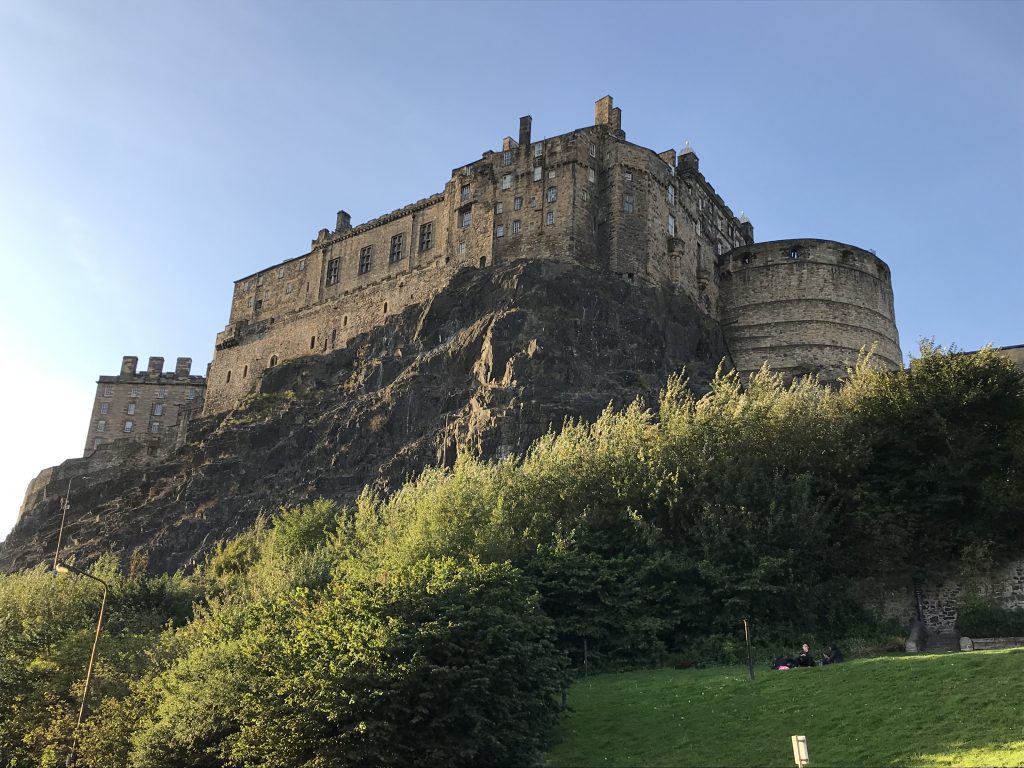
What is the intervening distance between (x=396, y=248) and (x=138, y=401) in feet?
142

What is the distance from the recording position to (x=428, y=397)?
55.9 m

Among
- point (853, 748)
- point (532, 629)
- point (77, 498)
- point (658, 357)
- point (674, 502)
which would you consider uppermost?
point (658, 357)

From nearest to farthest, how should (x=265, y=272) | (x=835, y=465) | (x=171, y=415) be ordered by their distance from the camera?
1. (x=835, y=465)
2. (x=265, y=272)
3. (x=171, y=415)

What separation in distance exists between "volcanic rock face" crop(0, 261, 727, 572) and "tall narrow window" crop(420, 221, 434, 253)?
5586 millimetres

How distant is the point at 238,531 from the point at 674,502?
3019 centimetres

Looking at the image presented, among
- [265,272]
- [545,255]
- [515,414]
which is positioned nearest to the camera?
[515,414]

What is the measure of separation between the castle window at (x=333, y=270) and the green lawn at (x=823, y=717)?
49.8 m

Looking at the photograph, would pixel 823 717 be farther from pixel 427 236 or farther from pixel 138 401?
pixel 138 401

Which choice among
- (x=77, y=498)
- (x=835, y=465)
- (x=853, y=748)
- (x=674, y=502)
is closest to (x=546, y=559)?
(x=674, y=502)

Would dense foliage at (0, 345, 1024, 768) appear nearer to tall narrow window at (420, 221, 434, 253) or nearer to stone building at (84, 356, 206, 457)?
tall narrow window at (420, 221, 434, 253)

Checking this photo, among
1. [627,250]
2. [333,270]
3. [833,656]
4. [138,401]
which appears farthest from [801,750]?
[138,401]

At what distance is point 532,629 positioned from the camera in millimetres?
25141

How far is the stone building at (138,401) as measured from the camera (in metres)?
97.3

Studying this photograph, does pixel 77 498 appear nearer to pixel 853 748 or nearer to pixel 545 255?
pixel 545 255
